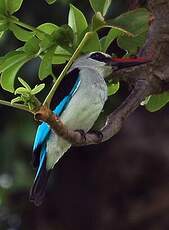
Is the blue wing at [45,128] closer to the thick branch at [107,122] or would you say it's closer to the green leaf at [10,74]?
the green leaf at [10,74]

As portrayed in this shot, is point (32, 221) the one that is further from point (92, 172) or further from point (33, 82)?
point (33, 82)

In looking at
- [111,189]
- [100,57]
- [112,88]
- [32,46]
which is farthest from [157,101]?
[111,189]

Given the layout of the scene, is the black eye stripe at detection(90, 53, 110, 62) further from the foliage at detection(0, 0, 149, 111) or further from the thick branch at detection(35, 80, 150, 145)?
the thick branch at detection(35, 80, 150, 145)

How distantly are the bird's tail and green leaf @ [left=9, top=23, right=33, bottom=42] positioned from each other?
407 mm

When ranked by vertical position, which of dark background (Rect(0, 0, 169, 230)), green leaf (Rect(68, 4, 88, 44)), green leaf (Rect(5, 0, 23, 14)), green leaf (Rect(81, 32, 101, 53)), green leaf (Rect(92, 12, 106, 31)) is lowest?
dark background (Rect(0, 0, 169, 230))

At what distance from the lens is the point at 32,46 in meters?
1.78

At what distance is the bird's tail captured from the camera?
2016mm

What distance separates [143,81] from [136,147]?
268 centimetres

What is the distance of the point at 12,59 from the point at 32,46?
0.06 metres

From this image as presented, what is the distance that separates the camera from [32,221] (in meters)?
4.43

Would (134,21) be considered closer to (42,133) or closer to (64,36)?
(64,36)

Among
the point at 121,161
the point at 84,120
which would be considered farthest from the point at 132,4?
the point at 121,161

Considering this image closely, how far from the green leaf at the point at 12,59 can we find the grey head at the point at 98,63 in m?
0.23

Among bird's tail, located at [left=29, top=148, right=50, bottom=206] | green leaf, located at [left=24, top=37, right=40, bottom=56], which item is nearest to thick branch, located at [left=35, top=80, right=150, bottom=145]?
green leaf, located at [left=24, top=37, right=40, bottom=56]
